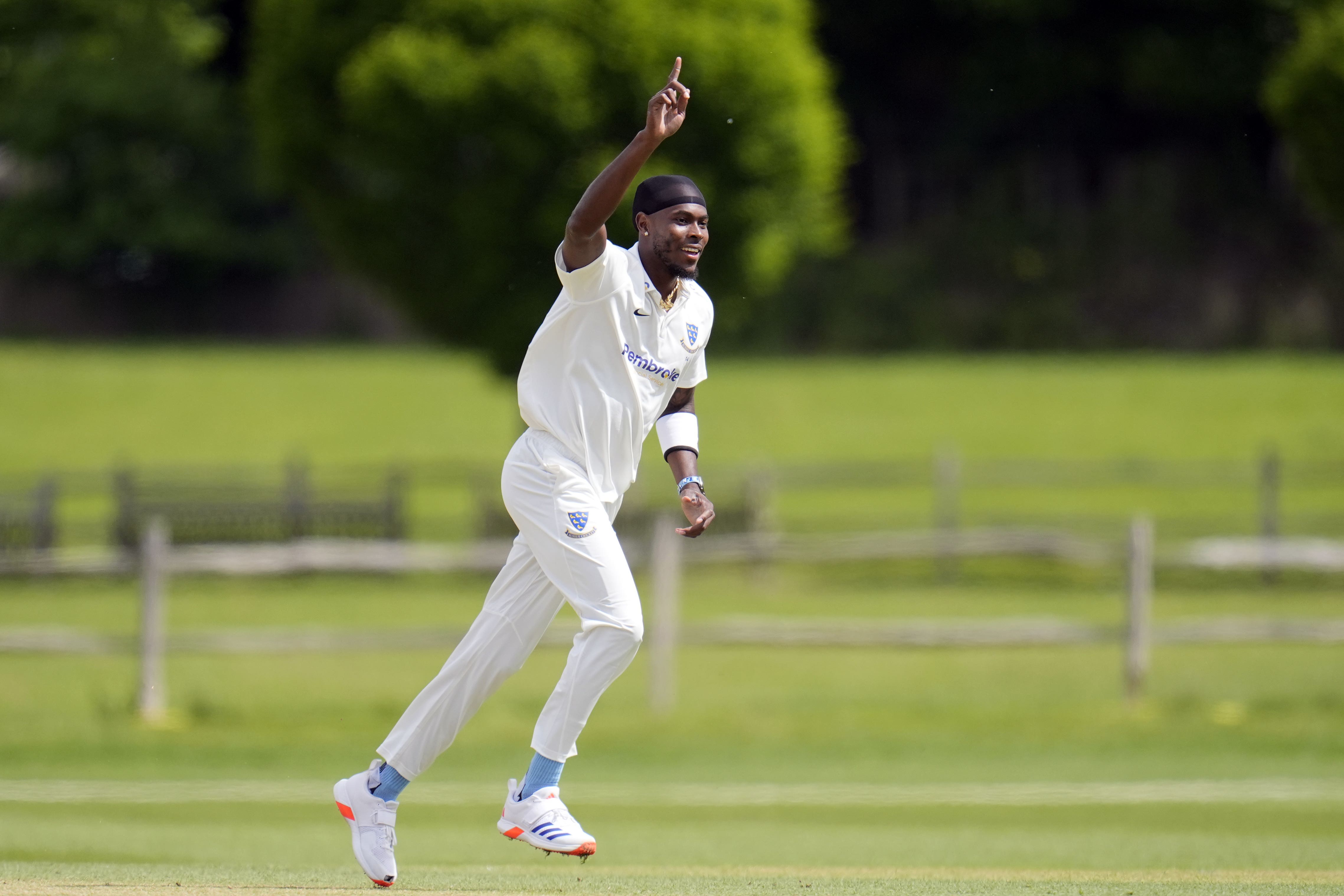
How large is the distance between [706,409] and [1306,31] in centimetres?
1638

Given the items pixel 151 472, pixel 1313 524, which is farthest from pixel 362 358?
pixel 1313 524

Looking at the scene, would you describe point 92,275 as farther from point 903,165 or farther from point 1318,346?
point 1318,346

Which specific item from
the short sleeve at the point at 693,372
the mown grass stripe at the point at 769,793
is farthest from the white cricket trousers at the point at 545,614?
the mown grass stripe at the point at 769,793

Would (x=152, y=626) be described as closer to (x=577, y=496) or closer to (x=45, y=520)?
(x=577, y=496)

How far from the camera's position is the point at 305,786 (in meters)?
10.4

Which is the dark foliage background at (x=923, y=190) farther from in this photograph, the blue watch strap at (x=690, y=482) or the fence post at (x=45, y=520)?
the blue watch strap at (x=690, y=482)

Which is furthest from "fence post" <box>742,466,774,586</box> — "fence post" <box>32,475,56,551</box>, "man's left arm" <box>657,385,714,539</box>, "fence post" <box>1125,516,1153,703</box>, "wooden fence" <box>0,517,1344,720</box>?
"man's left arm" <box>657,385,714,539</box>

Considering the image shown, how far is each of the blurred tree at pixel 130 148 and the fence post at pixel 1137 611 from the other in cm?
3064

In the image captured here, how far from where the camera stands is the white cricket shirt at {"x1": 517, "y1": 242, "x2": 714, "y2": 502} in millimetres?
5543

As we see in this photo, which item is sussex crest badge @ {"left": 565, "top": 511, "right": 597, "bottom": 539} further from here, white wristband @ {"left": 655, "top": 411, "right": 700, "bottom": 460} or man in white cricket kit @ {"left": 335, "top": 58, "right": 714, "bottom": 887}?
white wristband @ {"left": 655, "top": 411, "right": 700, "bottom": 460}

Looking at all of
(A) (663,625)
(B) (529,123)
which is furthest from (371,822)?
(B) (529,123)

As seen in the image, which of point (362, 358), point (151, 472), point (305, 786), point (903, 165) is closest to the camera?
point (305, 786)

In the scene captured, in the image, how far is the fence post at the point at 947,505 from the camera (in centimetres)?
2063

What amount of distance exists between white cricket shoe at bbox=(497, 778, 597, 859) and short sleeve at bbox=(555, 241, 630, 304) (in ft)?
5.01
